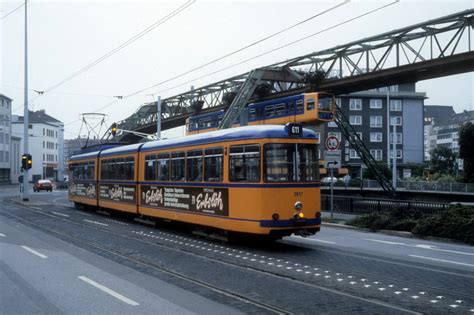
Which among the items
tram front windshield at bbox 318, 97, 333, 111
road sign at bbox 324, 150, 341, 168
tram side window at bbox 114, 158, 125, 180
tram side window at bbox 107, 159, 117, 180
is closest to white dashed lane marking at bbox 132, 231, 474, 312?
tram side window at bbox 114, 158, 125, 180

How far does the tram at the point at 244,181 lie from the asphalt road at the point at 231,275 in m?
0.70

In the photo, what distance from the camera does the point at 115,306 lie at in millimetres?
7551

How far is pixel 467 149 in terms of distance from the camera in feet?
145

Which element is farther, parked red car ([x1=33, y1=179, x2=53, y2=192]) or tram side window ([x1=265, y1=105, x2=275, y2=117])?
parked red car ([x1=33, y1=179, x2=53, y2=192])

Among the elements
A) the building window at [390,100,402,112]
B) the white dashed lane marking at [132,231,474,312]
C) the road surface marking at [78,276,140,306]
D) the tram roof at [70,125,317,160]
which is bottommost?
the white dashed lane marking at [132,231,474,312]

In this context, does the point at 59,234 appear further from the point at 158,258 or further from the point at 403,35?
the point at 403,35

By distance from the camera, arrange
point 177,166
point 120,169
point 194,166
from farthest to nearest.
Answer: point 120,169 → point 177,166 → point 194,166

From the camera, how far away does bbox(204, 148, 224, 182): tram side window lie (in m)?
14.3

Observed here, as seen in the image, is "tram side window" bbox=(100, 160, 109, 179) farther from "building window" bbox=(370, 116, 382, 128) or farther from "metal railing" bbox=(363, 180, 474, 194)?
"building window" bbox=(370, 116, 382, 128)

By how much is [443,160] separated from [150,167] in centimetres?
6687

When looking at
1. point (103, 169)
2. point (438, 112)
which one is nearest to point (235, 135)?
point (103, 169)

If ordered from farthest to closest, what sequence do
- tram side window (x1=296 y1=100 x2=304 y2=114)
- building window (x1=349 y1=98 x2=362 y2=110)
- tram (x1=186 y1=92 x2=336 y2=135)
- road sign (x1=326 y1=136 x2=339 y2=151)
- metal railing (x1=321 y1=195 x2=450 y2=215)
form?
building window (x1=349 y1=98 x2=362 y2=110) < tram side window (x1=296 y1=100 x2=304 y2=114) < tram (x1=186 y1=92 x2=336 y2=135) < road sign (x1=326 y1=136 x2=339 y2=151) < metal railing (x1=321 y1=195 x2=450 y2=215)

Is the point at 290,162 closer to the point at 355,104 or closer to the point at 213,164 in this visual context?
the point at 213,164

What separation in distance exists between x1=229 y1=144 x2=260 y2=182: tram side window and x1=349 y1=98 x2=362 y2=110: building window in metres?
67.1
